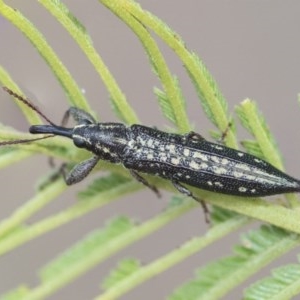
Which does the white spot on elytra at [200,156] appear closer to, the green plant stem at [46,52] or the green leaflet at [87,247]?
the green leaflet at [87,247]

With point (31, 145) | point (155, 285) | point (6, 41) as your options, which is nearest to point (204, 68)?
point (31, 145)

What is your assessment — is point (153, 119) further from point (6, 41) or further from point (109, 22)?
point (6, 41)

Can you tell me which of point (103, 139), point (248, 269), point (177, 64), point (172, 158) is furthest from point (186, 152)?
point (177, 64)

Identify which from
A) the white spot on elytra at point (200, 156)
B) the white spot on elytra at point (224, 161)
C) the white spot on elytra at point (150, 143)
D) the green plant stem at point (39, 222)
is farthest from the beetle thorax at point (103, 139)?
the white spot on elytra at point (224, 161)

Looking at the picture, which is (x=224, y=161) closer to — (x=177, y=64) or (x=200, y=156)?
(x=200, y=156)

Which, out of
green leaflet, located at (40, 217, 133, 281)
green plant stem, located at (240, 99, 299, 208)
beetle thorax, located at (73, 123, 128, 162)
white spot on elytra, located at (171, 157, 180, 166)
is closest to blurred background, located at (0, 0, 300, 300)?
beetle thorax, located at (73, 123, 128, 162)
